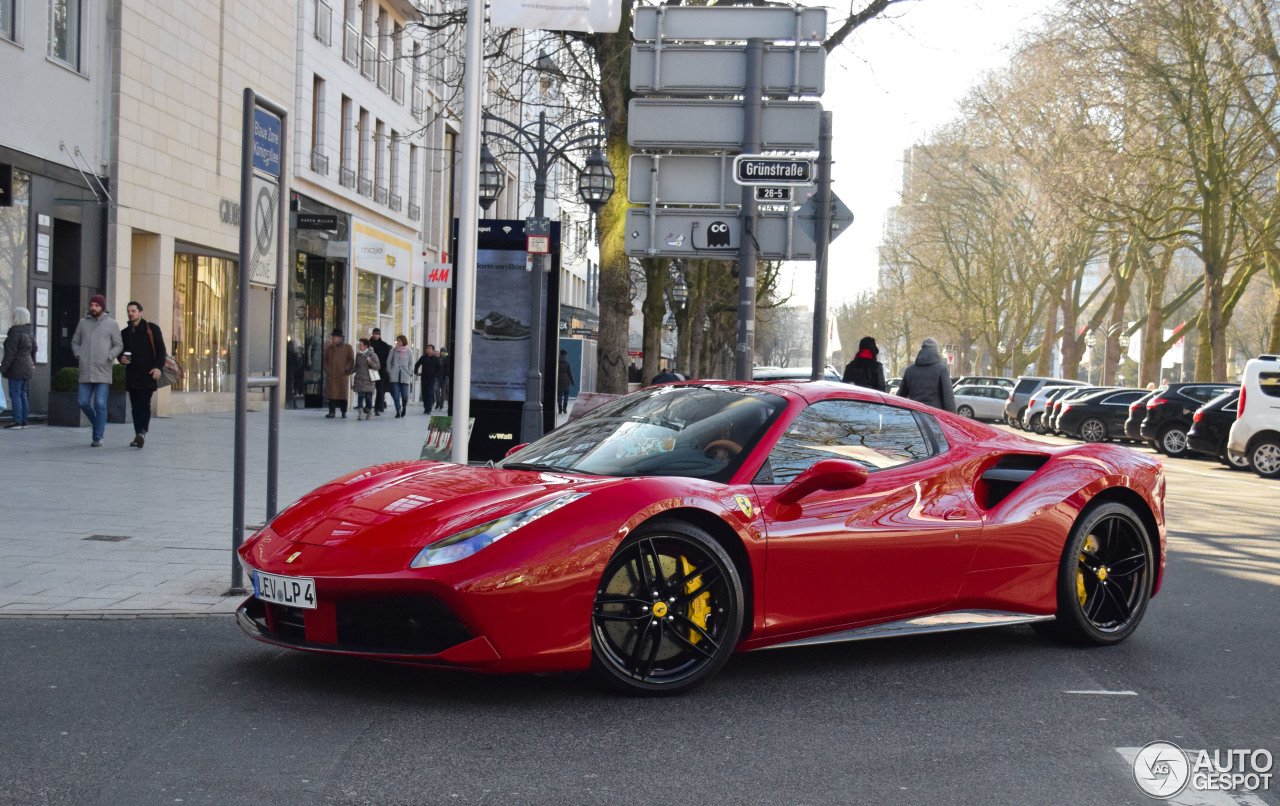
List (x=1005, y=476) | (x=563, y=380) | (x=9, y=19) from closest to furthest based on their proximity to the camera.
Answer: (x=1005, y=476), (x=9, y=19), (x=563, y=380)

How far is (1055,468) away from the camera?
5.83 meters

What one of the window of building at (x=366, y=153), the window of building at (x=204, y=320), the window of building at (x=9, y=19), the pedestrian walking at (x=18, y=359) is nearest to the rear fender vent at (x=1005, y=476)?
the pedestrian walking at (x=18, y=359)

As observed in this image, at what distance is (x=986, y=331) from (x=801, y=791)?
5990 cm

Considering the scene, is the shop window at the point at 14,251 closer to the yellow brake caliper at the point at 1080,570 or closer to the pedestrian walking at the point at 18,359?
the pedestrian walking at the point at 18,359

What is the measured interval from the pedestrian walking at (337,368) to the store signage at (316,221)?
342cm

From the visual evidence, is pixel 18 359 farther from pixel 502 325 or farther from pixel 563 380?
pixel 563 380

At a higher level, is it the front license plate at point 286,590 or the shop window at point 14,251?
the shop window at point 14,251

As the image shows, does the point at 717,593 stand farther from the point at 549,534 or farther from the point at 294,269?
the point at 294,269

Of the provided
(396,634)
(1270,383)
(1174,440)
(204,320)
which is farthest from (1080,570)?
(1174,440)

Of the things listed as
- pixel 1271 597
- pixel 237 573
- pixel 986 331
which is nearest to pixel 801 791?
pixel 237 573

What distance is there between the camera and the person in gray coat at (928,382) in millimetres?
12328

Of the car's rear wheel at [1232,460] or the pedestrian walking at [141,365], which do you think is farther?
the car's rear wheel at [1232,460]

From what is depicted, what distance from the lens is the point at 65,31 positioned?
18.6 metres

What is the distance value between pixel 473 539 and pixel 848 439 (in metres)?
1.85
